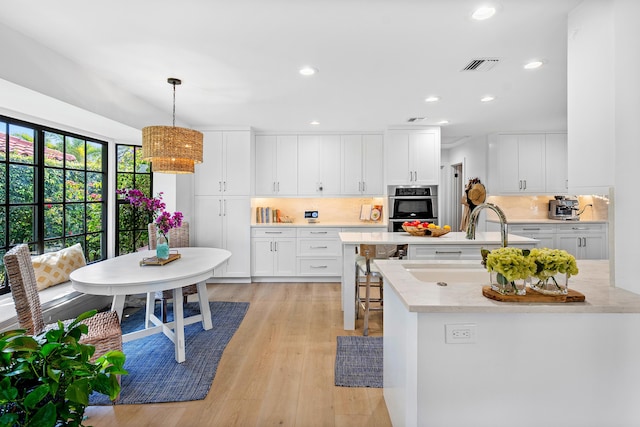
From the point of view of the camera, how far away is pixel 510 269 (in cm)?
130

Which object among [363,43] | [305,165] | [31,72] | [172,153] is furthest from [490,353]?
[305,165]

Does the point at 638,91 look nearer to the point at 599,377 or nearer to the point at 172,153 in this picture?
the point at 599,377

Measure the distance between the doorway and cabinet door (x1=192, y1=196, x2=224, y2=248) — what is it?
4818mm

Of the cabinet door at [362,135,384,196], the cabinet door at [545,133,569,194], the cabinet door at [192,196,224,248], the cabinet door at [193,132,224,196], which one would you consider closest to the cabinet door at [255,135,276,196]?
the cabinet door at [193,132,224,196]

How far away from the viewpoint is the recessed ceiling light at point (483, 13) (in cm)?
193

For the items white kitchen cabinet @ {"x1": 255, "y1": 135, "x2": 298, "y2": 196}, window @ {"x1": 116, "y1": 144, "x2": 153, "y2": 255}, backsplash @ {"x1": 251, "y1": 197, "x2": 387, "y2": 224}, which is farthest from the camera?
backsplash @ {"x1": 251, "y1": 197, "x2": 387, "y2": 224}

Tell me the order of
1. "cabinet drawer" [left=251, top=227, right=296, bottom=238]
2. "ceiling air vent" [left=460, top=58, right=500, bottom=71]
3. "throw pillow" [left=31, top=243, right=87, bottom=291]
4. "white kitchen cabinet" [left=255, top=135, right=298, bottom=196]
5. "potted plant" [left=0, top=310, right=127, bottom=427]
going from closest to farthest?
1. "potted plant" [left=0, top=310, right=127, bottom=427]
2. "ceiling air vent" [left=460, top=58, right=500, bottom=71]
3. "throw pillow" [left=31, top=243, right=87, bottom=291]
4. "cabinet drawer" [left=251, top=227, right=296, bottom=238]
5. "white kitchen cabinet" [left=255, top=135, right=298, bottom=196]

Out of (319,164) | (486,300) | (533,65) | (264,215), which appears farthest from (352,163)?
(486,300)

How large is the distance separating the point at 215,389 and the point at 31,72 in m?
2.59

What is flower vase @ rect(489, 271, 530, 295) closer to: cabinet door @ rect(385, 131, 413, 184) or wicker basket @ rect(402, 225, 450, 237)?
wicker basket @ rect(402, 225, 450, 237)

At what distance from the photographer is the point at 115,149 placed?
4.26 metres

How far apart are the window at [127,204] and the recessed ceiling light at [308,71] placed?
2.79 m

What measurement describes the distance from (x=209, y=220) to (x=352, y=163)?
2418 millimetres

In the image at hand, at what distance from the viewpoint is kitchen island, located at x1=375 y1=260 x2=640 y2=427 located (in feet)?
4.36
